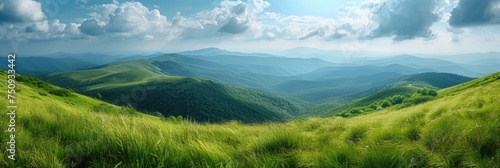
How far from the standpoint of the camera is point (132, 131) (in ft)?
18.5

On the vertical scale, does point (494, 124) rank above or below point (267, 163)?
above

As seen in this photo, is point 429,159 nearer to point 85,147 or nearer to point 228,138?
point 228,138

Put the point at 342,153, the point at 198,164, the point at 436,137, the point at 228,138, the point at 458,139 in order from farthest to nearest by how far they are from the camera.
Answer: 1. the point at 228,138
2. the point at 436,137
3. the point at 458,139
4. the point at 342,153
5. the point at 198,164

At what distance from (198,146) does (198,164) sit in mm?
607

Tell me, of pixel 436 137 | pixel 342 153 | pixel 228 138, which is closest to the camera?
pixel 342 153

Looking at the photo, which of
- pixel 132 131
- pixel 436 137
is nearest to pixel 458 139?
pixel 436 137

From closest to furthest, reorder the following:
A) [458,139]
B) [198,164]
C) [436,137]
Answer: [198,164]
[458,139]
[436,137]

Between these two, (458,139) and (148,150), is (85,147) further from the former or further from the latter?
(458,139)

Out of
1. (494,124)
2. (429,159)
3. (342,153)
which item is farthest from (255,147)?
(494,124)

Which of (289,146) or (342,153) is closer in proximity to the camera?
(342,153)

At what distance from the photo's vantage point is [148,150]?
191 inches

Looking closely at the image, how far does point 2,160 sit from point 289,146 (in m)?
4.71

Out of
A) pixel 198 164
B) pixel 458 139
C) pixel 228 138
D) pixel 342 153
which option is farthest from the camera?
pixel 228 138

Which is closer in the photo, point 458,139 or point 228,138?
point 458,139
